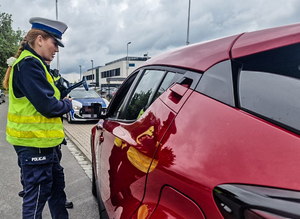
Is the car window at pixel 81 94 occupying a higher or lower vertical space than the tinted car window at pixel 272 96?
lower

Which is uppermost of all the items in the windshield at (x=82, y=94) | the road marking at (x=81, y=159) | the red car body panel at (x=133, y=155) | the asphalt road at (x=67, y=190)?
the red car body panel at (x=133, y=155)

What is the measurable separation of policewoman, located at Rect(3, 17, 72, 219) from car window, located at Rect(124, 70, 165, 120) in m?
0.59

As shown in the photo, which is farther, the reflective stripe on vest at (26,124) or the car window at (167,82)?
the reflective stripe on vest at (26,124)

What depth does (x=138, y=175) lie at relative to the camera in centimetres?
114

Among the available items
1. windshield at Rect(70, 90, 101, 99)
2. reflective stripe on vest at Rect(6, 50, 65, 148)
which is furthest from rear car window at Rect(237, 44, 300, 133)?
windshield at Rect(70, 90, 101, 99)

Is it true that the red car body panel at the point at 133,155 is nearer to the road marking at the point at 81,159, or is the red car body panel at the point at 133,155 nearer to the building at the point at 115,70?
the road marking at the point at 81,159

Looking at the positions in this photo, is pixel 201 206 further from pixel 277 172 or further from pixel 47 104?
pixel 47 104

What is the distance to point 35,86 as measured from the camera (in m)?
1.67

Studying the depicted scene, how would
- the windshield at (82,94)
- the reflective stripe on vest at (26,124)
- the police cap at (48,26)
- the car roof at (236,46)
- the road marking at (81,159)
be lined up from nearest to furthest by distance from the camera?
the car roof at (236,46) → the reflective stripe on vest at (26,124) → the police cap at (48,26) → the road marking at (81,159) → the windshield at (82,94)

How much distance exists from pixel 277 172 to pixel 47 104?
62.7 inches

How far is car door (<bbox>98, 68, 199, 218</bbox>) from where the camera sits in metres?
1.08

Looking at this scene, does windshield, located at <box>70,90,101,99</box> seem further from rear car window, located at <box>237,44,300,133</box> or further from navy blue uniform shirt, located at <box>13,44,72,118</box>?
rear car window, located at <box>237,44,300,133</box>

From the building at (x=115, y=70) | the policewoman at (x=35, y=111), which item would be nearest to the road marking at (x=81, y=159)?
the policewoman at (x=35, y=111)

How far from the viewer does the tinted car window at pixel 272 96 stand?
77cm
